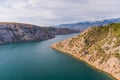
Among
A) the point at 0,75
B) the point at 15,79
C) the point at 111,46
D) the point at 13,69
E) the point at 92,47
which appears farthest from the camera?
the point at 92,47

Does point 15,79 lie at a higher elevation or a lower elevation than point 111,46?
lower

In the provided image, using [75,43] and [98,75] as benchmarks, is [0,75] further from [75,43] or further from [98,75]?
[75,43]

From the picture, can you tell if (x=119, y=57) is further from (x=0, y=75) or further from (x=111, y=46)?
(x=0, y=75)

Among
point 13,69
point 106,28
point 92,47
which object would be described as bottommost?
point 13,69

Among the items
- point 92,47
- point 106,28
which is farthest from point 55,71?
point 106,28

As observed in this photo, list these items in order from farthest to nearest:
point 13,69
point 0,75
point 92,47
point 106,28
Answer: point 106,28, point 92,47, point 13,69, point 0,75

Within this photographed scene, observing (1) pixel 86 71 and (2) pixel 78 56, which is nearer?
(1) pixel 86 71
